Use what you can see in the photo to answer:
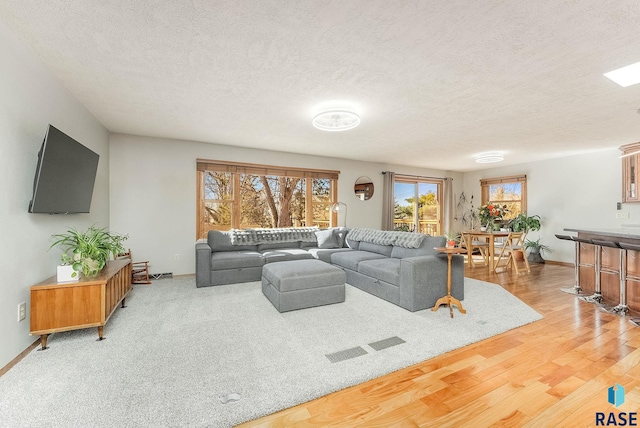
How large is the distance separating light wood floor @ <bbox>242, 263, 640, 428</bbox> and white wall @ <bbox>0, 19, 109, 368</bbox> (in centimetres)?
209

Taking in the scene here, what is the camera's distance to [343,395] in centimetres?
174

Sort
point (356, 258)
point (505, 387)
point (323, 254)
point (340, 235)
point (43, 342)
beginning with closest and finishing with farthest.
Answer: point (505, 387) < point (43, 342) < point (356, 258) < point (323, 254) < point (340, 235)

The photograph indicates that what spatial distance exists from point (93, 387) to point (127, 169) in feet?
12.4

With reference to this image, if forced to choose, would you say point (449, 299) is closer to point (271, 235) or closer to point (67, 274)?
point (271, 235)

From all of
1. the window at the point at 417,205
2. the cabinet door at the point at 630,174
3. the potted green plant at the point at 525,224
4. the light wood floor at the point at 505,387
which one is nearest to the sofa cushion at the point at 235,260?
the light wood floor at the point at 505,387

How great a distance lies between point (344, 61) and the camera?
7.64ft

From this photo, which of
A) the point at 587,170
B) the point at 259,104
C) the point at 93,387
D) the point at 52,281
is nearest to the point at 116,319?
the point at 52,281

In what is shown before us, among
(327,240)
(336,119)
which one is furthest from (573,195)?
(336,119)

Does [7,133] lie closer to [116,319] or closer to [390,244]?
[116,319]

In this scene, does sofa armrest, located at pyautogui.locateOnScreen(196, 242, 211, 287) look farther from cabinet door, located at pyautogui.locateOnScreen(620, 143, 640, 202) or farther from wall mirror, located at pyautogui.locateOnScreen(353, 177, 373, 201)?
cabinet door, located at pyautogui.locateOnScreen(620, 143, 640, 202)

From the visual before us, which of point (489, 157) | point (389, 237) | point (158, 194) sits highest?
point (489, 157)

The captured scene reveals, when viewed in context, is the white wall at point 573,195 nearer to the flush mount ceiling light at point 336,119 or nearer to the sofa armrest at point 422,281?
the sofa armrest at point 422,281

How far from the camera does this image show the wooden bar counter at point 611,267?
3188mm

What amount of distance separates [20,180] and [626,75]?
5257 millimetres
